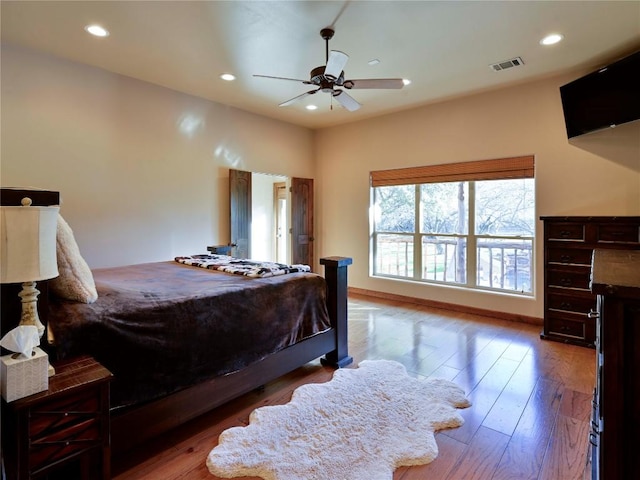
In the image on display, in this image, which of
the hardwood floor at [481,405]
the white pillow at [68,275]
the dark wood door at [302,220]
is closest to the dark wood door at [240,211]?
the dark wood door at [302,220]

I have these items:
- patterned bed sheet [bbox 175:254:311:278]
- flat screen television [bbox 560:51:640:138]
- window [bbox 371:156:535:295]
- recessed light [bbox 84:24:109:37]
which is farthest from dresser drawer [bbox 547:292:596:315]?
recessed light [bbox 84:24:109:37]

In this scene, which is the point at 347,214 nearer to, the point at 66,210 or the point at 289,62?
the point at 289,62

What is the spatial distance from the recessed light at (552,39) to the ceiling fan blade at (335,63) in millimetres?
1843

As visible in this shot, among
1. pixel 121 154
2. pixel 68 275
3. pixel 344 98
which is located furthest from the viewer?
pixel 121 154

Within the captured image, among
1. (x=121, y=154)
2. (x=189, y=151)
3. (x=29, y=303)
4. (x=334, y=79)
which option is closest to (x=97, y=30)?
(x=121, y=154)

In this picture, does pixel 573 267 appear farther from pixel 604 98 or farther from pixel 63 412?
pixel 63 412

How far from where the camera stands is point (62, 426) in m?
1.24

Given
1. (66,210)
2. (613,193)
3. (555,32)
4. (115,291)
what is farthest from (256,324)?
(613,193)

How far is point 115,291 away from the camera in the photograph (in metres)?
1.98

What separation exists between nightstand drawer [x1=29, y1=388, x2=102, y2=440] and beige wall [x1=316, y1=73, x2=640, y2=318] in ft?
14.3

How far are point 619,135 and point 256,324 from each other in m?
4.03

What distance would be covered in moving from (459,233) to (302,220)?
8.33ft

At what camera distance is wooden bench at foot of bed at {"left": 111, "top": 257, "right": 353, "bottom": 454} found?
1.64 meters

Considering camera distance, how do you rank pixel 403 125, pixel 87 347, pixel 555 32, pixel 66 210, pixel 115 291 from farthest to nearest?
pixel 403 125
pixel 66 210
pixel 555 32
pixel 115 291
pixel 87 347
